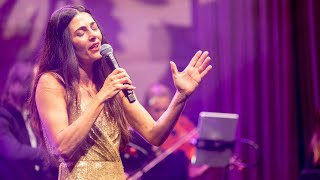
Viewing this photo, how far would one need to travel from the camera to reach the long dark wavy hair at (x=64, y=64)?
87.6 inches

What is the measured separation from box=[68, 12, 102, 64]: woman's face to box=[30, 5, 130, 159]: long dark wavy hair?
0.07ft

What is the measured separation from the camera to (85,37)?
88.7 inches

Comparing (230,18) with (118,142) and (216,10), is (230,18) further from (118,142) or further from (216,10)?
(118,142)

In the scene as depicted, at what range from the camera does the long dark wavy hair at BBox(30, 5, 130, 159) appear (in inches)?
87.6

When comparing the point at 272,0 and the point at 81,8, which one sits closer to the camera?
the point at 81,8

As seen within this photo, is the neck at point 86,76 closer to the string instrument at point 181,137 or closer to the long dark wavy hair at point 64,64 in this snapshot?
the long dark wavy hair at point 64,64

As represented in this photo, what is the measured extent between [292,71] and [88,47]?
285 cm

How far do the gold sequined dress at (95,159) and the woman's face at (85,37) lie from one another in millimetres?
185

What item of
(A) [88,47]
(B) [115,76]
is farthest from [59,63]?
(B) [115,76]

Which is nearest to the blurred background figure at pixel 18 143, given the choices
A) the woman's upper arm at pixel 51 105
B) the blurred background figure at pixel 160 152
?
the blurred background figure at pixel 160 152

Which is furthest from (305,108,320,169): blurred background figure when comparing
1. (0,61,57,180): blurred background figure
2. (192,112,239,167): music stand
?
(0,61,57,180): blurred background figure

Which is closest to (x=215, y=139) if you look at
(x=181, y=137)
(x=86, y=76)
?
(x=181, y=137)

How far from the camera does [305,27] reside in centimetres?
466

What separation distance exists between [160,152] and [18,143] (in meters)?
1.11
